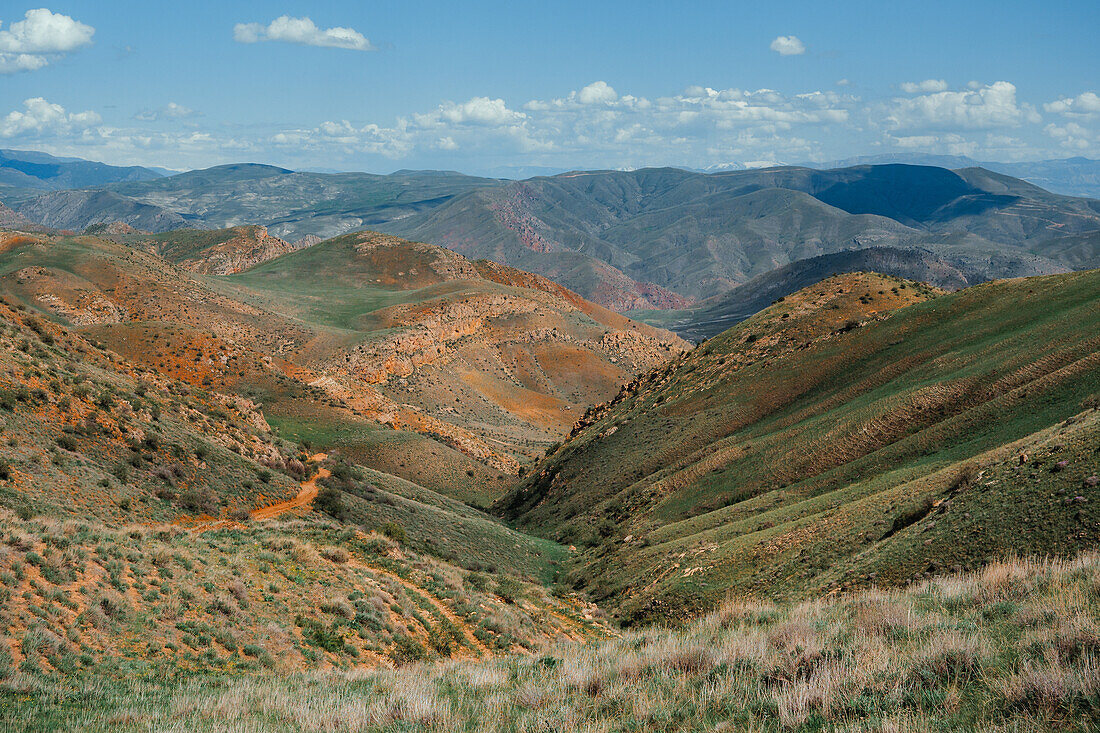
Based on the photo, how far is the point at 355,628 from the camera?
1509 centimetres

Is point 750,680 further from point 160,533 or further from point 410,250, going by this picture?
point 410,250

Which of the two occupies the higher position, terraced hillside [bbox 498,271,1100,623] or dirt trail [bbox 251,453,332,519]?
terraced hillside [bbox 498,271,1100,623]

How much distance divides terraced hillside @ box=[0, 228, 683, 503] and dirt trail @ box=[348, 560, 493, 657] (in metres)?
30.0

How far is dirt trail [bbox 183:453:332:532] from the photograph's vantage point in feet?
73.1

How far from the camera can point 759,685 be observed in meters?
6.94

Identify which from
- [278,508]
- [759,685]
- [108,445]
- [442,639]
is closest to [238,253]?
[278,508]

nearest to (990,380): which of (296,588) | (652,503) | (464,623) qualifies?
(652,503)

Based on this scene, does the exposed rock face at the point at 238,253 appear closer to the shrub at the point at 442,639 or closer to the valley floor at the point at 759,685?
the shrub at the point at 442,639

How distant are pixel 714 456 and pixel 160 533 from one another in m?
24.7

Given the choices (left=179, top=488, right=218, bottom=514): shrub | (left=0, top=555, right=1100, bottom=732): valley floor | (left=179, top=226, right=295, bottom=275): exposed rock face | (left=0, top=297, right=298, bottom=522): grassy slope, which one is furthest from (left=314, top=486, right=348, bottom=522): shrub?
(left=179, top=226, right=295, bottom=275): exposed rock face

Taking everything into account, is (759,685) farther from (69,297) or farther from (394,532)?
(69,297)

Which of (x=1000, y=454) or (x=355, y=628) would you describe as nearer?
(x=355, y=628)

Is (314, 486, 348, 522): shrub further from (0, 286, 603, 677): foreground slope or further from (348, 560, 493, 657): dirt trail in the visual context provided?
(348, 560, 493, 657): dirt trail

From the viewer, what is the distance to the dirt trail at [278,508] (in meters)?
22.3
